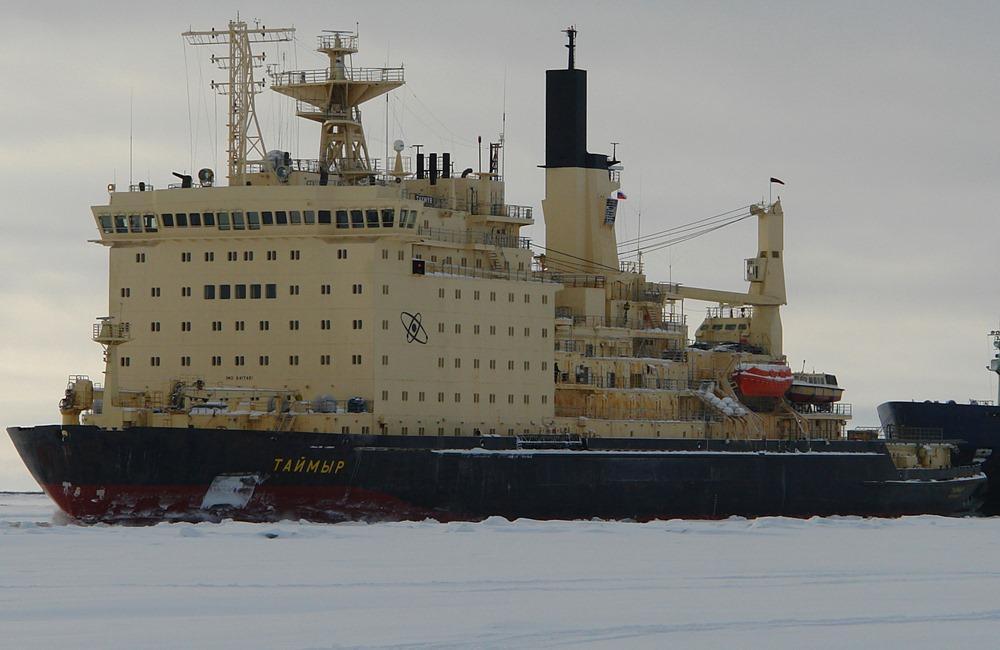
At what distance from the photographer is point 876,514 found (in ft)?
141

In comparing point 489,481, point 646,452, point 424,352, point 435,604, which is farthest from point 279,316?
point 435,604

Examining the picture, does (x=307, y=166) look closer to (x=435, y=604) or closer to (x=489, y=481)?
(x=489, y=481)

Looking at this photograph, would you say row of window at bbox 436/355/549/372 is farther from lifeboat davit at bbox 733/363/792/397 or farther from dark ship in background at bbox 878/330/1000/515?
dark ship in background at bbox 878/330/1000/515

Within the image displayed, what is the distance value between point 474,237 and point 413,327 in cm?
314

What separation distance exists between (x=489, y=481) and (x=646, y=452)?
435 cm

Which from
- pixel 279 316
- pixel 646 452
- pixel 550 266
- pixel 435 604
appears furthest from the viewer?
pixel 550 266

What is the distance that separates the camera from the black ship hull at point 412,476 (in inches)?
1305

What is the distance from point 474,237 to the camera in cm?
3834

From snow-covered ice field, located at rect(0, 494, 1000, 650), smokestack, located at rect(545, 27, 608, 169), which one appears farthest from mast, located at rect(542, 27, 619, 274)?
snow-covered ice field, located at rect(0, 494, 1000, 650)

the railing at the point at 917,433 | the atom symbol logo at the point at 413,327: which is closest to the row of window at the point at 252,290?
the atom symbol logo at the point at 413,327

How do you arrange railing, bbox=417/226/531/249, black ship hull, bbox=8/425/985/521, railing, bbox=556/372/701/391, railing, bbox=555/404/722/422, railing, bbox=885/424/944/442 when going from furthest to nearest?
railing, bbox=885/424/944/442, railing, bbox=555/404/722/422, railing, bbox=556/372/701/391, railing, bbox=417/226/531/249, black ship hull, bbox=8/425/985/521

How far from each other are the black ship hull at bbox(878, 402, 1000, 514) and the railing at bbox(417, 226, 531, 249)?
13.1 metres

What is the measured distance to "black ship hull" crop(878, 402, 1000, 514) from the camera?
46.4m

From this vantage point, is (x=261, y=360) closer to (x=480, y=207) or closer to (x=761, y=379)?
(x=480, y=207)
